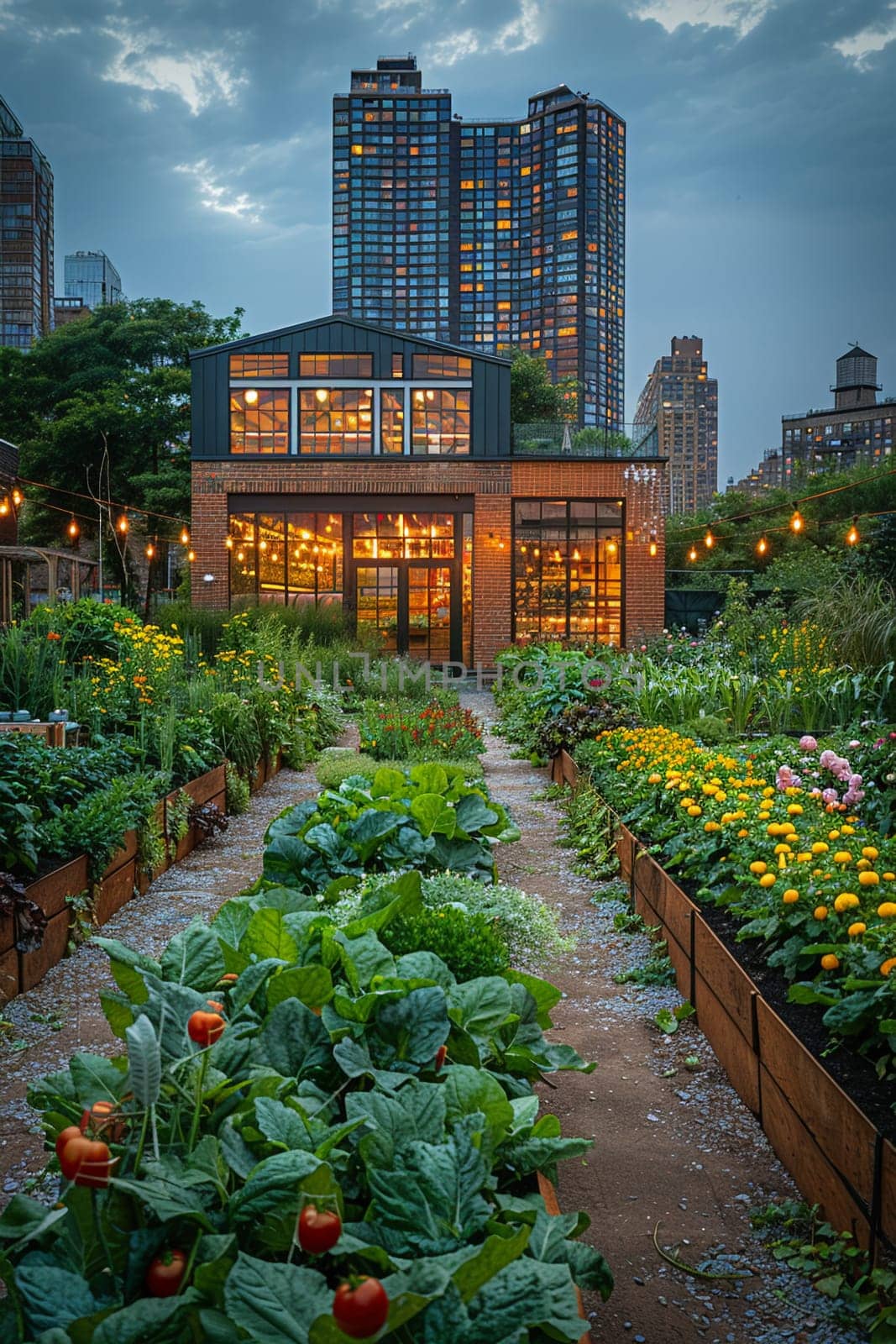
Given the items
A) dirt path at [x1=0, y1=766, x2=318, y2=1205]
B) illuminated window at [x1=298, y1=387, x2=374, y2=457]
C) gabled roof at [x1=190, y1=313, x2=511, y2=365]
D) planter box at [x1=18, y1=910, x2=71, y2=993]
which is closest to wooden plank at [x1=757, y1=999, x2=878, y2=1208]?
dirt path at [x1=0, y1=766, x2=318, y2=1205]

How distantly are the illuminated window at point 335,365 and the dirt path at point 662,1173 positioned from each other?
15.0 metres

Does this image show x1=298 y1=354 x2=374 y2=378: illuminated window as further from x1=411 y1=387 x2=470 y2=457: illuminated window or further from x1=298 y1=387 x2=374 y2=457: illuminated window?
x1=411 y1=387 x2=470 y2=457: illuminated window

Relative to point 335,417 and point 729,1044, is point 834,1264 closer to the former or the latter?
point 729,1044

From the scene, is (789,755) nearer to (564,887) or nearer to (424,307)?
(564,887)

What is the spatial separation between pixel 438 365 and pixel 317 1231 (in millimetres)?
17426

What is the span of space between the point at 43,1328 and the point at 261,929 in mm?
1051

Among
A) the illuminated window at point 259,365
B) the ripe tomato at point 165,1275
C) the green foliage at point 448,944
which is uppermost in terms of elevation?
the illuminated window at point 259,365

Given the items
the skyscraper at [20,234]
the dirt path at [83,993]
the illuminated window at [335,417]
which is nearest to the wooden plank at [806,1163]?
the dirt path at [83,993]

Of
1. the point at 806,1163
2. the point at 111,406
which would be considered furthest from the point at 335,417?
the point at 806,1163

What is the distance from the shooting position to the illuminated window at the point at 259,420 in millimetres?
17062

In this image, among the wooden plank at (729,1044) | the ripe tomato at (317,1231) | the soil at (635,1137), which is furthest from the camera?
the wooden plank at (729,1044)

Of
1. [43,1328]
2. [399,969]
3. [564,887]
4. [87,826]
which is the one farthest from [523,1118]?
[564,887]

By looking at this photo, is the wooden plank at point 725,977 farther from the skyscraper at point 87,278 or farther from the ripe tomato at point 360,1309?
the skyscraper at point 87,278

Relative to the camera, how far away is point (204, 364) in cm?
1700
